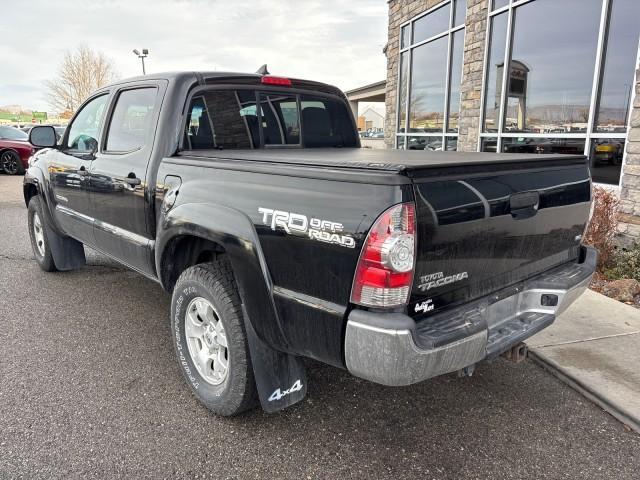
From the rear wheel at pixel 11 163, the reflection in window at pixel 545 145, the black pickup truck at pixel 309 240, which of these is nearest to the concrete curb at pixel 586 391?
the black pickup truck at pixel 309 240

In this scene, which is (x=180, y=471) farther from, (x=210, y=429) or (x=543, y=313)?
(x=543, y=313)

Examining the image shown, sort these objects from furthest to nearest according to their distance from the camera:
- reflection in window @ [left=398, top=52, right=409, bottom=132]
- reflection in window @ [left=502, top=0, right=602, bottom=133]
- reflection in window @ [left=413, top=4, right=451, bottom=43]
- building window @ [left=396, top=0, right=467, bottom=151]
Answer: reflection in window @ [left=398, top=52, right=409, bottom=132]
reflection in window @ [left=413, top=4, right=451, bottom=43]
building window @ [left=396, top=0, right=467, bottom=151]
reflection in window @ [left=502, top=0, right=602, bottom=133]

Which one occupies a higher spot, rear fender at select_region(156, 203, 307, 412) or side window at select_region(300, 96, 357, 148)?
side window at select_region(300, 96, 357, 148)

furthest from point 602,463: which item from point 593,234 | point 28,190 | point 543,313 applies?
point 28,190

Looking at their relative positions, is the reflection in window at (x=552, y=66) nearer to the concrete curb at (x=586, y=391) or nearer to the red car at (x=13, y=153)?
the concrete curb at (x=586, y=391)

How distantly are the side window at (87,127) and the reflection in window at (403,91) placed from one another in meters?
8.47

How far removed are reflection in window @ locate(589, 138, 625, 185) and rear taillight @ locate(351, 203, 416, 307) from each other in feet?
17.3

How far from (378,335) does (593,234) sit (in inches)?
175

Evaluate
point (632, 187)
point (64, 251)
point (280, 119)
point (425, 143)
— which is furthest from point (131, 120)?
point (425, 143)

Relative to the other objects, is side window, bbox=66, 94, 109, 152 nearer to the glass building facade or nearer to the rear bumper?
the rear bumper

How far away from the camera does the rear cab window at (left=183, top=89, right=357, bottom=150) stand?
131 inches

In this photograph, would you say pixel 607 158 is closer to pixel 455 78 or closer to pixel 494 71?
pixel 494 71

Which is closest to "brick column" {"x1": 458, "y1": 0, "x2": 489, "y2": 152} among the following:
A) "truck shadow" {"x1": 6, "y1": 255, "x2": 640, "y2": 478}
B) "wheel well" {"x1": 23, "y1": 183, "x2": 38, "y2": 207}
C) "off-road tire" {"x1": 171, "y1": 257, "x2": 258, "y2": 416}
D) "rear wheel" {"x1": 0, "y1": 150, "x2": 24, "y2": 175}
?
"truck shadow" {"x1": 6, "y1": 255, "x2": 640, "y2": 478}

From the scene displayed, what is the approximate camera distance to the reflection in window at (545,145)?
21.9 feet
